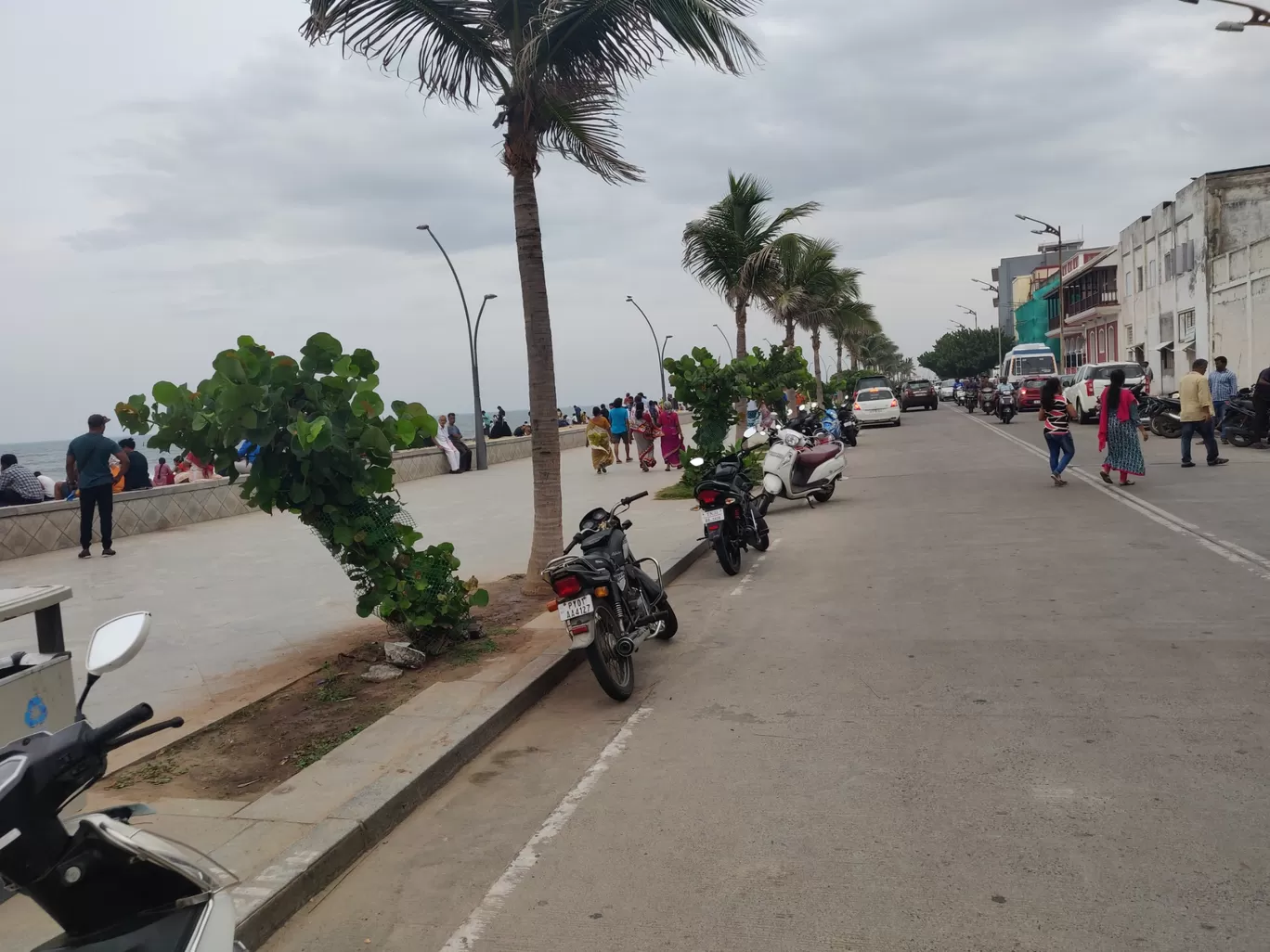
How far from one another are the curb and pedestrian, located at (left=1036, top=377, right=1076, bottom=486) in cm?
1064

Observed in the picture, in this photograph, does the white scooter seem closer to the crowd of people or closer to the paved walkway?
the paved walkway

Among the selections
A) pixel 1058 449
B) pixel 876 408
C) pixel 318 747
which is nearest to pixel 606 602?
pixel 318 747

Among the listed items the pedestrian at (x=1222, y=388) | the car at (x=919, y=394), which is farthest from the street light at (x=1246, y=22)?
the car at (x=919, y=394)

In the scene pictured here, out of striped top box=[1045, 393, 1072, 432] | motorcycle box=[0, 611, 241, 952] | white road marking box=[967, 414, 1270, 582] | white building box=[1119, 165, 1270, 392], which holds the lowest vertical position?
white road marking box=[967, 414, 1270, 582]

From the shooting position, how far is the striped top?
14.5 m

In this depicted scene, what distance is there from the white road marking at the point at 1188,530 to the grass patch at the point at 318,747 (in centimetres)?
713

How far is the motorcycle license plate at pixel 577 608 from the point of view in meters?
5.99

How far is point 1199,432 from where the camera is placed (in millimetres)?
16656

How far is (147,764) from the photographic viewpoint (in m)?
5.44

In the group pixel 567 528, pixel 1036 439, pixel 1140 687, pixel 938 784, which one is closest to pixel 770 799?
pixel 938 784

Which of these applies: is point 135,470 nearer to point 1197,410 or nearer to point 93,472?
point 93,472

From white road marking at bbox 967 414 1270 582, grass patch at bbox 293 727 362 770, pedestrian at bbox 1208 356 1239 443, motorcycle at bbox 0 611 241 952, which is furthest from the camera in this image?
pedestrian at bbox 1208 356 1239 443

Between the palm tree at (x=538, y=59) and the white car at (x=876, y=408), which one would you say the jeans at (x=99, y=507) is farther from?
the white car at (x=876, y=408)

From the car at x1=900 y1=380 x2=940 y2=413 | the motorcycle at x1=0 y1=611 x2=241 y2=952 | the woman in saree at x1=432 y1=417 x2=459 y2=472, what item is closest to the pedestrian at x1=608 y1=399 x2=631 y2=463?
the woman in saree at x1=432 y1=417 x2=459 y2=472
